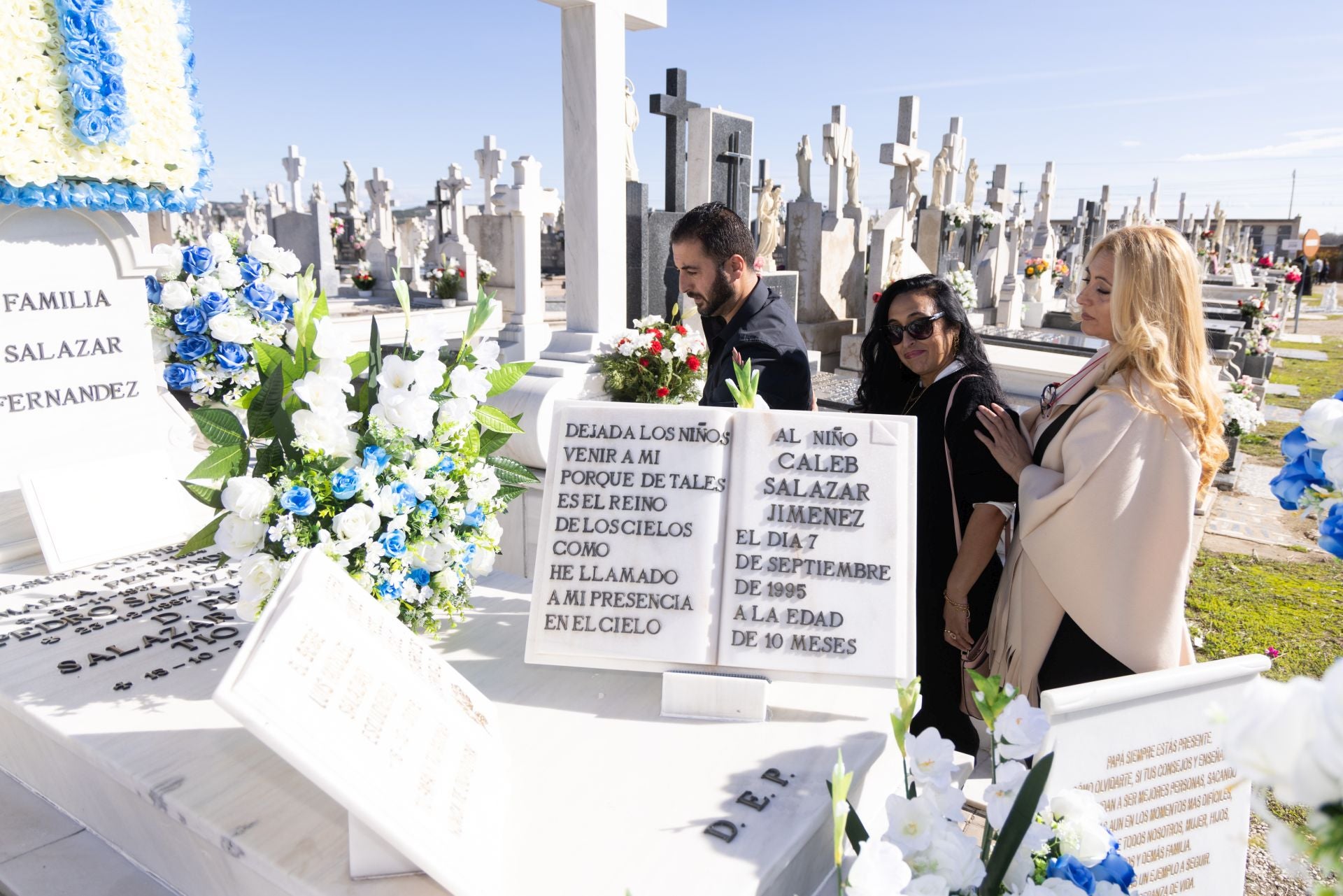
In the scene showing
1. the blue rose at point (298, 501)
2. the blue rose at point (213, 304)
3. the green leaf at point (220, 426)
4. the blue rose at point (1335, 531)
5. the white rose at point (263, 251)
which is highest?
the white rose at point (263, 251)

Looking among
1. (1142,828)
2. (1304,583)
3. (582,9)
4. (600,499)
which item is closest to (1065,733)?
(1142,828)

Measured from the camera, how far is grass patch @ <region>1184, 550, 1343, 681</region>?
4414 millimetres

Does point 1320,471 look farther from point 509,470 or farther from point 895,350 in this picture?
point 509,470

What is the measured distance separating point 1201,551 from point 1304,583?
0.64m

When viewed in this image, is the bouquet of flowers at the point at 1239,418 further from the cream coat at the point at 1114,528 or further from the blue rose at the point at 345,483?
the blue rose at the point at 345,483

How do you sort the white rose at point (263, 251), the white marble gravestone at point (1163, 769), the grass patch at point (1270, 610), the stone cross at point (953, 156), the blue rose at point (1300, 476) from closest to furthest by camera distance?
the blue rose at point (1300, 476) < the white marble gravestone at point (1163, 769) < the white rose at point (263, 251) < the grass patch at point (1270, 610) < the stone cross at point (953, 156)

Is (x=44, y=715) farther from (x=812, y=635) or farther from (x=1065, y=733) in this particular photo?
(x=1065, y=733)

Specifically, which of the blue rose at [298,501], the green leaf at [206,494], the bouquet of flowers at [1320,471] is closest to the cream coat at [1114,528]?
the bouquet of flowers at [1320,471]

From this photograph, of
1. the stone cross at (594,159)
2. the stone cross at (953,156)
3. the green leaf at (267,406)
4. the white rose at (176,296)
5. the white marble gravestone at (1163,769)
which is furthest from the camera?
the stone cross at (953,156)

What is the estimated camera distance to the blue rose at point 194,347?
3.07m

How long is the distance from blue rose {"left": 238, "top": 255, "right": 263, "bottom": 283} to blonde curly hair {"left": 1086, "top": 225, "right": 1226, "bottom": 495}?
2.78 metres

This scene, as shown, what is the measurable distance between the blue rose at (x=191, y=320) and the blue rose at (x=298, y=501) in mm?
1566

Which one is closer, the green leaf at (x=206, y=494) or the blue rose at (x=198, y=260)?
the green leaf at (x=206, y=494)

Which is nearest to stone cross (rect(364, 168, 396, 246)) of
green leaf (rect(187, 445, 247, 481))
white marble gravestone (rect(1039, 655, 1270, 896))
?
green leaf (rect(187, 445, 247, 481))
